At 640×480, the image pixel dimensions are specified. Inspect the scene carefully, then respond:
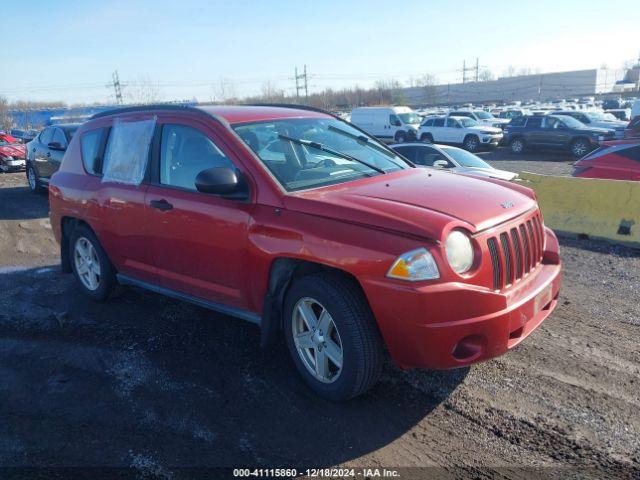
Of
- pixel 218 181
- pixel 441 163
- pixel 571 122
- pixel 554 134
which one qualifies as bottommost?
pixel 554 134

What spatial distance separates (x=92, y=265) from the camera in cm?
584

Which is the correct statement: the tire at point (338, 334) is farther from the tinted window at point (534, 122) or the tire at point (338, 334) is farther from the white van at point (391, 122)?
the white van at point (391, 122)

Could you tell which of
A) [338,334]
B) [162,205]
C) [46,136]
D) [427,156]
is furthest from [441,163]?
[46,136]

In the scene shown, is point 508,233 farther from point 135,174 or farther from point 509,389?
point 135,174

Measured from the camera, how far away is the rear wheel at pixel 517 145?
24.7 metres

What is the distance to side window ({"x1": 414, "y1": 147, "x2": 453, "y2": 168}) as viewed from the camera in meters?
11.3

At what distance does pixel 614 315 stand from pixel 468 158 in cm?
699

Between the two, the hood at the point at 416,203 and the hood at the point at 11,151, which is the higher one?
the hood at the point at 416,203

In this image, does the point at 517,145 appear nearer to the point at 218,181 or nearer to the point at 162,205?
the point at 162,205

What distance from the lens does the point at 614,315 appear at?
16.8ft

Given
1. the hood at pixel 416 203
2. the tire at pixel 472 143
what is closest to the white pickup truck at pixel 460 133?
the tire at pixel 472 143

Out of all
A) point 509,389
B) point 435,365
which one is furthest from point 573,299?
point 435,365

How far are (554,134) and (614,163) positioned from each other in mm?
14813

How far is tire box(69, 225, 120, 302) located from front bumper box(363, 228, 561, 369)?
11.0 ft
